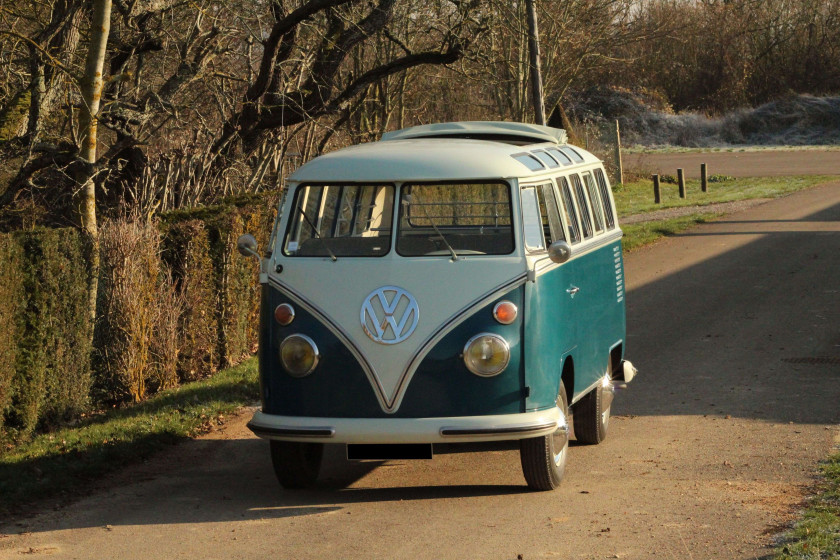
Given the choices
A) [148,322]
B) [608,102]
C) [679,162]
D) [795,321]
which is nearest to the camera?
[148,322]

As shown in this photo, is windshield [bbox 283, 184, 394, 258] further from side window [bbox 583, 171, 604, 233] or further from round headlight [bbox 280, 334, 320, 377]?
side window [bbox 583, 171, 604, 233]

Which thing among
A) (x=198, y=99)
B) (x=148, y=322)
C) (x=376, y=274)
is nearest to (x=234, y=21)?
(x=198, y=99)

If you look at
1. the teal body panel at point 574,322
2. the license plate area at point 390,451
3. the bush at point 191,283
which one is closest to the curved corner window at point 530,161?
the teal body panel at point 574,322

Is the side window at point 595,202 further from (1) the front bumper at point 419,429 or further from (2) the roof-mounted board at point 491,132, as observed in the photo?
(1) the front bumper at point 419,429

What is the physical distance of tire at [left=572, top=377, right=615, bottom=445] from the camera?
8.98 meters

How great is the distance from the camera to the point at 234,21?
18.8 metres

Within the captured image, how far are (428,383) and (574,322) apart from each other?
1419 mm

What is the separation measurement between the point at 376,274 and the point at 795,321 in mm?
8713

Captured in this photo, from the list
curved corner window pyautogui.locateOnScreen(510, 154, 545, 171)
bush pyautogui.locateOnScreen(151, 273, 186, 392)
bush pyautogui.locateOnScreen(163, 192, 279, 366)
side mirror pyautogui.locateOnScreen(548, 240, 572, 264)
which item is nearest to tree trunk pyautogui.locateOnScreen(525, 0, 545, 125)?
bush pyautogui.locateOnScreen(163, 192, 279, 366)

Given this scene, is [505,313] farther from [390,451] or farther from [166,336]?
[166,336]

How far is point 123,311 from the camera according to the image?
10922 millimetres

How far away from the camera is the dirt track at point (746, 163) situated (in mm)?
41312

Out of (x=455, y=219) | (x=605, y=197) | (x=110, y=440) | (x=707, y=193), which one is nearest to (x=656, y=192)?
(x=707, y=193)

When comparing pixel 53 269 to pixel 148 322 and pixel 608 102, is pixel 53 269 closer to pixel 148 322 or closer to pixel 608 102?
pixel 148 322
